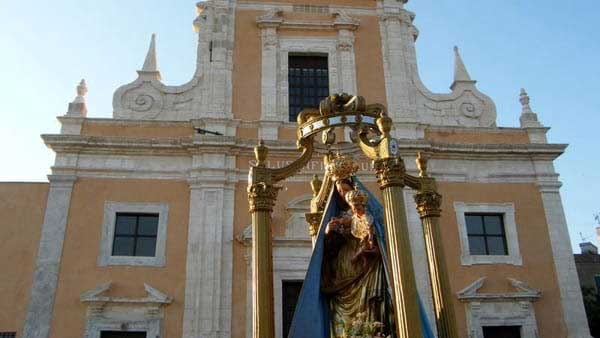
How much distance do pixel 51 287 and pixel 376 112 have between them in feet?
25.0

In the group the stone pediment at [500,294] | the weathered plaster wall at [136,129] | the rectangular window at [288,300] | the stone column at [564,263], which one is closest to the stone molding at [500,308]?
the stone pediment at [500,294]

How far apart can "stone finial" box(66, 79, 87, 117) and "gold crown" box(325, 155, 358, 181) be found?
781cm

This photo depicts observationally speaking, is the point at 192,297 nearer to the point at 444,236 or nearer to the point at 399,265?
the point at 444,236

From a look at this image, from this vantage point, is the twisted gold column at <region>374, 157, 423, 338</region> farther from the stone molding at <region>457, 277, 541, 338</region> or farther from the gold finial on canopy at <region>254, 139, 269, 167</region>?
the stone molding at <region>457, 277, 541, 338</region>

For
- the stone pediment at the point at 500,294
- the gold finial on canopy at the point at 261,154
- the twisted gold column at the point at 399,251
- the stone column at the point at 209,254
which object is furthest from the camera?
the stone pediment at the point at 500,294

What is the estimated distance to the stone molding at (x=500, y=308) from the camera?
1117 cm

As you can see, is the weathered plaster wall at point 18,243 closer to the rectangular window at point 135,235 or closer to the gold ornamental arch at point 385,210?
the rectangular window at point 135,235

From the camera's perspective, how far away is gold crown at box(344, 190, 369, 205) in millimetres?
6168

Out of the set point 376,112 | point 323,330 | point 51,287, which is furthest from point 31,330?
point 376,112

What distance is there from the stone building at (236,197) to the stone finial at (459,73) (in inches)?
3.1

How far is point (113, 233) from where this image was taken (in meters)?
11.4

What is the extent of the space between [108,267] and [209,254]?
1.99 metres

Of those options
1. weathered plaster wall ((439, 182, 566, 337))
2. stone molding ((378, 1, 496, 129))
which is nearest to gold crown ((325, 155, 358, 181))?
weathered plaster wall ((439, 182, 566, 337))

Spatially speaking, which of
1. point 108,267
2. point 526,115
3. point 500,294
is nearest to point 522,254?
point 500,294
